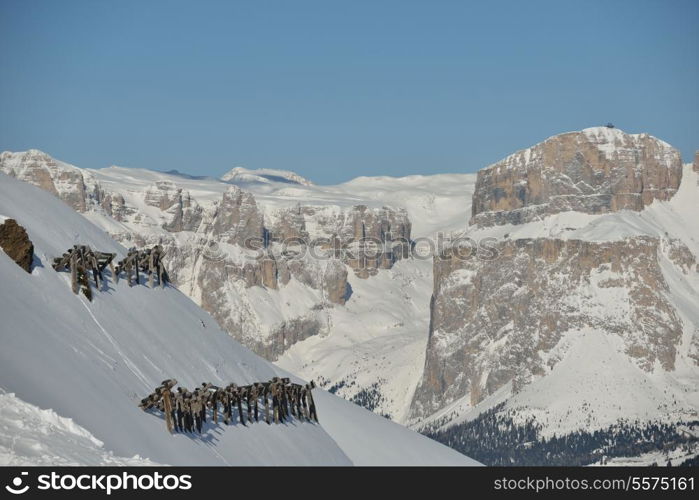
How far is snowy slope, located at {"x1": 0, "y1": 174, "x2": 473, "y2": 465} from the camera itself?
88812 mm

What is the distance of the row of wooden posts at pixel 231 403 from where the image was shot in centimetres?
9788

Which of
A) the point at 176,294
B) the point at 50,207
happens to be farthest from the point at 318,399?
the point at 50,207

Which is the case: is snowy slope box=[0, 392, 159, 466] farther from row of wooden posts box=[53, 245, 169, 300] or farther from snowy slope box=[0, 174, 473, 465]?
row of wooden posts box=[53, 245, 169, 300]

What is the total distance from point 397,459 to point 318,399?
755cm

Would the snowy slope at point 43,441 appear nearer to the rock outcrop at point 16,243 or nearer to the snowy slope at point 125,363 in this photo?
the snowy slope at point 125,363

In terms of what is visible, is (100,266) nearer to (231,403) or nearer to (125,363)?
(125,363)

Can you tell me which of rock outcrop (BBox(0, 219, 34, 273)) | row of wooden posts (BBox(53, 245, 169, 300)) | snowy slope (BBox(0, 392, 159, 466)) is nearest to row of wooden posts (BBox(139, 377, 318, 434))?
row of wooden posts (BBox(53, 245, 169, 300))

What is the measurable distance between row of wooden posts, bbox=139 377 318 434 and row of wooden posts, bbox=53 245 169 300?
8.06 m

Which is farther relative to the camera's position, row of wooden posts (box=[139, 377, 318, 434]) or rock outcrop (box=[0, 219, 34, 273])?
rock outcrop (box=[0, 219, 34, 273])

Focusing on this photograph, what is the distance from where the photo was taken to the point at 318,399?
435ft

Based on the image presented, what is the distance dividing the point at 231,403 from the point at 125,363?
1138 centimetres

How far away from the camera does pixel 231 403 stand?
364ft

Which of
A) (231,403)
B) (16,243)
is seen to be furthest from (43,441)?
(231,403)
